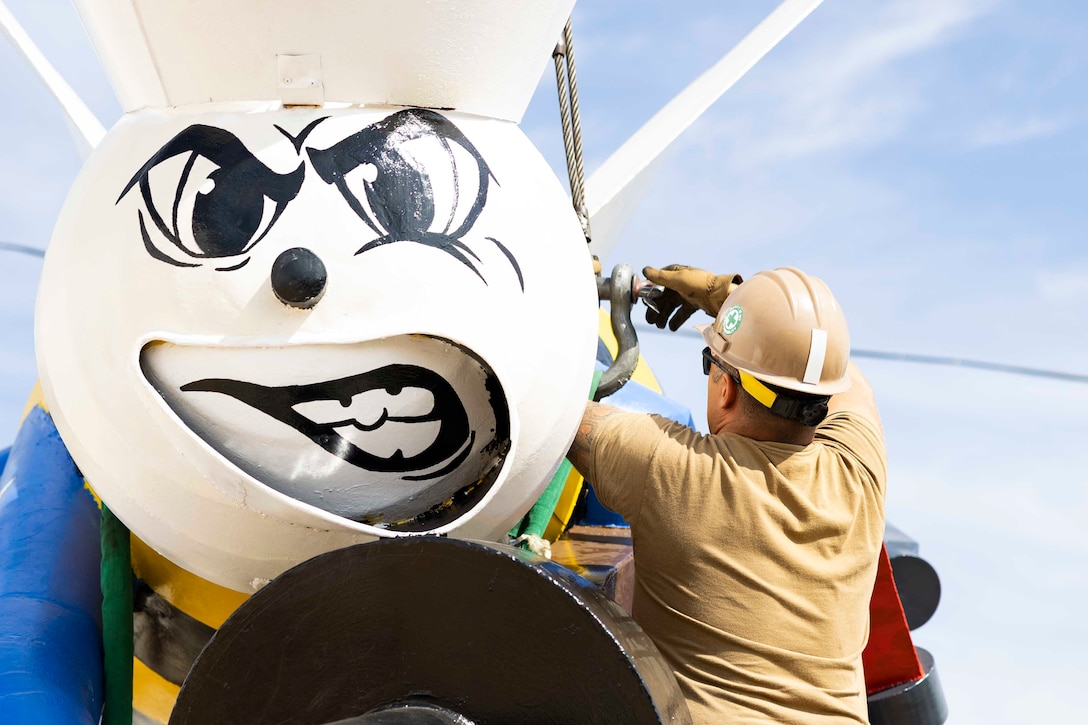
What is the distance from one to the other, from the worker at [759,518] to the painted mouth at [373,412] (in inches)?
16.1

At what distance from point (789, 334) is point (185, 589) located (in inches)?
42.4

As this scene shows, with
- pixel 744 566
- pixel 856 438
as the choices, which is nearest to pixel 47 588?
pixel 744 566

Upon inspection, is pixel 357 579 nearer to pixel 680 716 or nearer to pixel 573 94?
pixel 680 716

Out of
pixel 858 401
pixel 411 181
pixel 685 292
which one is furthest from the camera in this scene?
pixel 685 292

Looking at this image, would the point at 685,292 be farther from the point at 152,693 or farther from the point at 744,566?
the point at 152,693

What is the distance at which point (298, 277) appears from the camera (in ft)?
4.36

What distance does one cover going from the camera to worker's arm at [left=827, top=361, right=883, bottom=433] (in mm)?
2105

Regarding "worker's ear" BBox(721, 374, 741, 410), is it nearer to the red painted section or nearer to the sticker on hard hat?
the sticker on hard hat

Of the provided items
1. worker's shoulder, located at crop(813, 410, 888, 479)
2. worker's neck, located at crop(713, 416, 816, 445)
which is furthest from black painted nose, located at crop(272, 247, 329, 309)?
worker's shoulder, located at crop(813, 410, 888, 479)

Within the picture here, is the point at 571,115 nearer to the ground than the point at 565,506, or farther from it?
farther from it

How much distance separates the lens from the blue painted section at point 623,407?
251cm

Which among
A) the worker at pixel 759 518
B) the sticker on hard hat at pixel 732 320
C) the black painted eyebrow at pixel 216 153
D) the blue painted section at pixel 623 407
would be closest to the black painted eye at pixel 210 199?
the black painted eyebrow at pixel 216 153

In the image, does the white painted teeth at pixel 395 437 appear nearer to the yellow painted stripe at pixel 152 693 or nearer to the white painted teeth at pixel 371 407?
the white painted teeth at pixel 371 407

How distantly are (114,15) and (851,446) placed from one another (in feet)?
4.50
